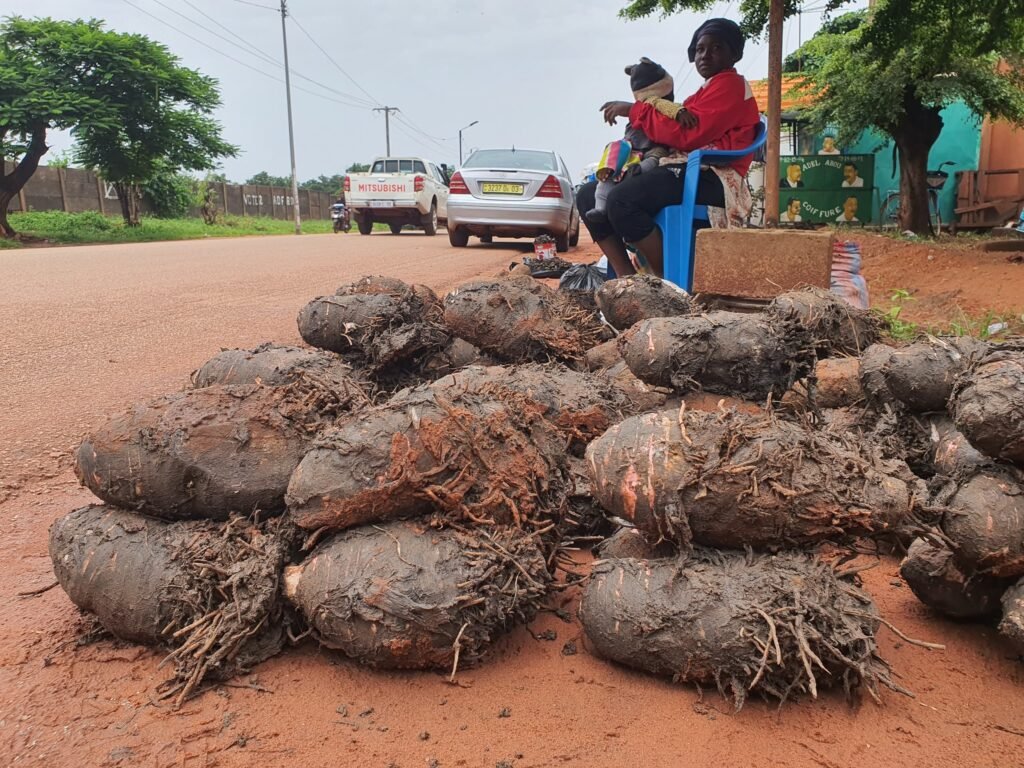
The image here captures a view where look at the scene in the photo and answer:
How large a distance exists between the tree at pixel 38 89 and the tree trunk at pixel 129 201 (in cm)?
358

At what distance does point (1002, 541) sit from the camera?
6.71ft

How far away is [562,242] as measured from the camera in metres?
14.4

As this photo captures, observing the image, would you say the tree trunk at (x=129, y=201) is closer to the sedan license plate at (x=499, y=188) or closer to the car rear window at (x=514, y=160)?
the car rear window at (x=514, y=160)

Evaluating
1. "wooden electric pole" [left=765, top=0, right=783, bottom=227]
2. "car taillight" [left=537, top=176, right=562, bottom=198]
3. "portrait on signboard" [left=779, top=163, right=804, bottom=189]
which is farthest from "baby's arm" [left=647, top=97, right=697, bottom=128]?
"portrait on signboard" [left=779, top=163, right=804, bottom=189]

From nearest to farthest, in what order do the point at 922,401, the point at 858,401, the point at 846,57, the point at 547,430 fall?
1. the point at 547,430
2. the point at 922,401
3. the point at 858,401
4. the point at 846,57

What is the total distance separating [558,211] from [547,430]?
11.3 metres

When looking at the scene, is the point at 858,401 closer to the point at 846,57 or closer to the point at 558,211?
the point at 558,211

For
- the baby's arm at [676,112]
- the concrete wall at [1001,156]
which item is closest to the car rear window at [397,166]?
the concrete wall at [1001,156]

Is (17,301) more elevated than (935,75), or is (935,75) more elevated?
(935,75)

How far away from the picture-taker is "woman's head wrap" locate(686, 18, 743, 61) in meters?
5.79

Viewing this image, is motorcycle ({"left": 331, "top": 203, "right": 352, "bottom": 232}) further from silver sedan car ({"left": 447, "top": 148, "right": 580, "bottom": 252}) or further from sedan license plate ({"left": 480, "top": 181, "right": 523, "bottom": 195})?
sedan license plate ({"left": 480, "top": 181, "right": 523, "bottom": 195})

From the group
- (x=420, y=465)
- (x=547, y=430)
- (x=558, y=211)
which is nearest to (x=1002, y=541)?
(x=547, y=430)

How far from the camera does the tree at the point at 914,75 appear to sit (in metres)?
10.2

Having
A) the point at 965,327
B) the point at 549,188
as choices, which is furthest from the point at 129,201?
the point at 965,327
